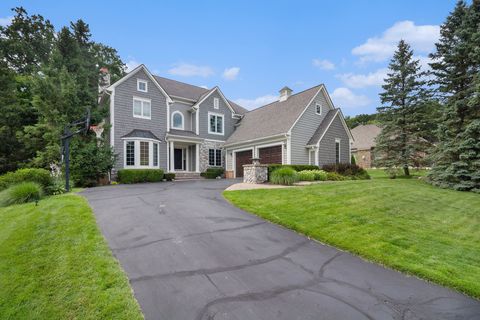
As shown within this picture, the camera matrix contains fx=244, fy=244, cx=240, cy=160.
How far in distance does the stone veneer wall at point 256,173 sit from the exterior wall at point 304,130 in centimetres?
449

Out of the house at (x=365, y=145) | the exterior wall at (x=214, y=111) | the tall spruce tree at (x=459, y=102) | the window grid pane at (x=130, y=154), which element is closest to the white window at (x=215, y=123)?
the exterior wall at (x=214, y=111)

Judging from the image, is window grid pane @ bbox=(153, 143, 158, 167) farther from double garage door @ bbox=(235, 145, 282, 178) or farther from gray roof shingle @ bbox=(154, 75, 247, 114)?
double garage door @ bbox=(235, 145, 282, 178)

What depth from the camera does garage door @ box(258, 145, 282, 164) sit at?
1840 cm

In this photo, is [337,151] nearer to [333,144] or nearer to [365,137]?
[333,144]

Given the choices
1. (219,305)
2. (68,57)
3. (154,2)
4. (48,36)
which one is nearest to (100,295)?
(219,305)

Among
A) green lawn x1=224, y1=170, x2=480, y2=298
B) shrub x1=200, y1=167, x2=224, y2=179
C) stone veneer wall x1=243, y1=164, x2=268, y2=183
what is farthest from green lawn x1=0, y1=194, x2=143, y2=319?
shrub x1=200, y1=167, x2=224, y2=179

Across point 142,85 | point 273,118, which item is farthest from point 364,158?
point 142,85

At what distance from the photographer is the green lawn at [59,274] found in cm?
284

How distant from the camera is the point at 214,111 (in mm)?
23250

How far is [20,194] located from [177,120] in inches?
563

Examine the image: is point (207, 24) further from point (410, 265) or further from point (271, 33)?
point (410, 265)

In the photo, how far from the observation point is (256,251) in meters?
4.70

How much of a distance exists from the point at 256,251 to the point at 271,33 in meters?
14.1

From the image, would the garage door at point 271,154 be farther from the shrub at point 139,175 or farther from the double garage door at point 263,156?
the shrub at point 139,175
